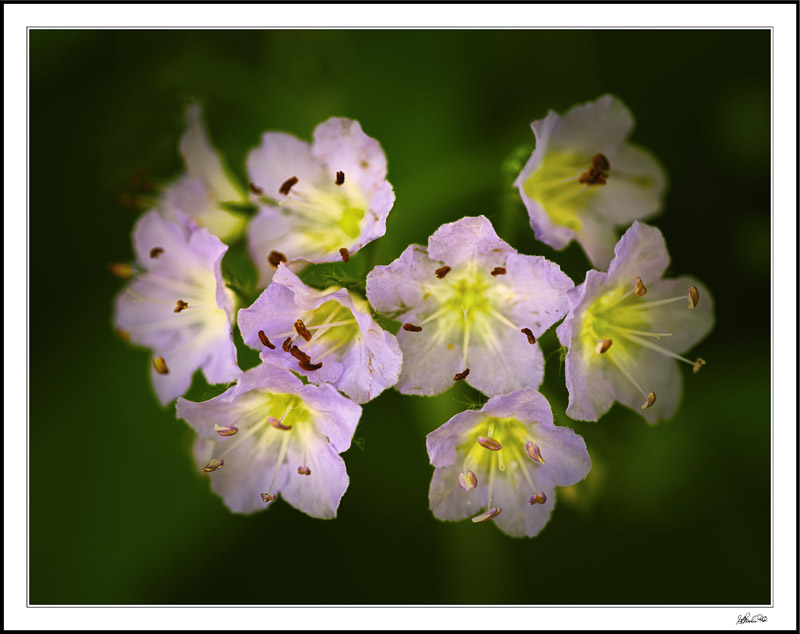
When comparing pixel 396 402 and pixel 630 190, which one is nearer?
pixel 630 190

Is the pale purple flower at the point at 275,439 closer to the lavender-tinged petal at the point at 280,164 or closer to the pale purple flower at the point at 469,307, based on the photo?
the pale purple flower at the point at 469,307

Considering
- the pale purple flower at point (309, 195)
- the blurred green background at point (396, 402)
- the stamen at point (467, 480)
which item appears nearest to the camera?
the stamen at point (467, 480)

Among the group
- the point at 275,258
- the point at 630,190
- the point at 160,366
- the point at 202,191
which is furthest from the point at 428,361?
the point at 202,191

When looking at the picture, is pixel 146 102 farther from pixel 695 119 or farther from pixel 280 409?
pixel 695 119

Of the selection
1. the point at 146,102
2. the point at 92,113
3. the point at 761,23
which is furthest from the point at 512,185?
the point at 92,113

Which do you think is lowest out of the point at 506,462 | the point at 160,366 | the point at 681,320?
the point at 506,462

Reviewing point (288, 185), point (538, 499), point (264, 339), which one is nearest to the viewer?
point (264, 339)

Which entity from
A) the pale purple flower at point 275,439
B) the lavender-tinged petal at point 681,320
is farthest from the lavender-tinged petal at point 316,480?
the lavender-tinged petal at point 681,320

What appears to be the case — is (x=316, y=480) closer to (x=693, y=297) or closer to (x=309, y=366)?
(x=309, y=366)
